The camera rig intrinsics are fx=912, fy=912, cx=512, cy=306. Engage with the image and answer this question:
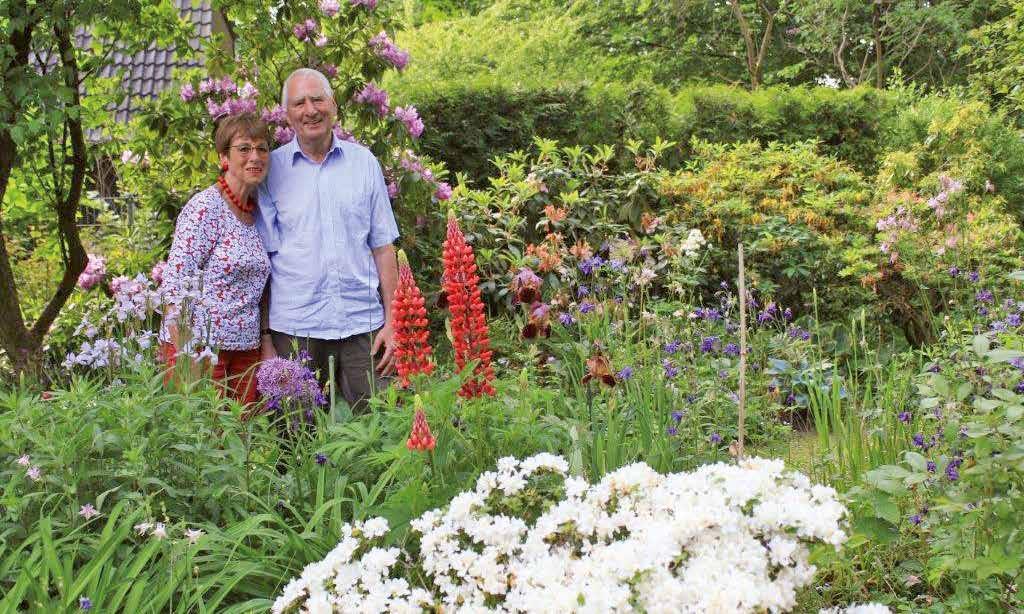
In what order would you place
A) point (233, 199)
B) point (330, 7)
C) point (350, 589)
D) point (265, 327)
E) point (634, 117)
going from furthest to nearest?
1. point (634, 117)
2. point (330, 7)
3. point (265, 327)
4. point (233, 199)
5. point (350, 589)

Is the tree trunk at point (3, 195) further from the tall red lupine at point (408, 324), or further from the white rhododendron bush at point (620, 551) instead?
the white rhododendron bush at point (620, 551)

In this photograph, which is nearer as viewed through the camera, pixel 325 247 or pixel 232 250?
pixel 232 250

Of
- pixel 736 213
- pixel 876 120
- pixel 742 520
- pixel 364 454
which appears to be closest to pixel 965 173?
pixel 736 213

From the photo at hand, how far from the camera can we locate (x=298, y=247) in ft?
12.6

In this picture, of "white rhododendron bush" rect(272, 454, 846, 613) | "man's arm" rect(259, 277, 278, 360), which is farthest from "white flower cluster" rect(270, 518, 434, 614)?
"man's arm" rect(259, 277, 278, 360)

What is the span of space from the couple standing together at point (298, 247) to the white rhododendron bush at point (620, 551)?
73.3 inches

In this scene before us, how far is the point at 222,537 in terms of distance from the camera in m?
2.38

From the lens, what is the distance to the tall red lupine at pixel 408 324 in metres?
2.65

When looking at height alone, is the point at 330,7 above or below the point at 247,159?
above

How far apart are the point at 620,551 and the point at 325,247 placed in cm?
253

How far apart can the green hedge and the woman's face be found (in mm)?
3967

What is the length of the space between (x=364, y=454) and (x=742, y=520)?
1.54 metres

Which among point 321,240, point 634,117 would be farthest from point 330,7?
point 634,117

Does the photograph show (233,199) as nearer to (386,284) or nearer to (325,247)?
(325,247)
